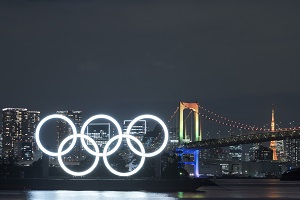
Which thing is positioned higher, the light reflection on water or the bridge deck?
the bridge deck

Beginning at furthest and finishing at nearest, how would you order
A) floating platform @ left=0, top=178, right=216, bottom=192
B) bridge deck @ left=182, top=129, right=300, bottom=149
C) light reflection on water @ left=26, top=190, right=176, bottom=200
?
bridge deck @ left=182, top=129, right=300, bottom=149 → floating platform @ left=0, top=178, right=216, bottom=192 → light reflection on water @ left=26, top=190, right=176, bottom=200

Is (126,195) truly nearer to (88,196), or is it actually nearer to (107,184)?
(88,196)

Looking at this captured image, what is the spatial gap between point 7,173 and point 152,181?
67.9 feet

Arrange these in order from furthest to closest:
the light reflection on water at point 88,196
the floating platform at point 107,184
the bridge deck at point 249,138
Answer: the bridge deck at point 249,138, the floating platform at point 107,184, the light reflection on water at point 88,196

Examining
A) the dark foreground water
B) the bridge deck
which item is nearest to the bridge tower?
the bridge deck

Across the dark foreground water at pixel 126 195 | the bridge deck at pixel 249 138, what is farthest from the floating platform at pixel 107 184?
the bridge deck at pixel 249 138

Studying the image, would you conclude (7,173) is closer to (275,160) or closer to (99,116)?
(99,116)

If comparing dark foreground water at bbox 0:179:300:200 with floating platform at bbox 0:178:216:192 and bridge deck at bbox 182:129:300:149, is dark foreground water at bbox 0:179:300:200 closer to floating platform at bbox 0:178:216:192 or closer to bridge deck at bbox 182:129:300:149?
floating platform at bbox 0:178:216:192

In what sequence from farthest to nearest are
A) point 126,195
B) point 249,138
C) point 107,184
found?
point 249,138 → point 107,184 → point 126,195

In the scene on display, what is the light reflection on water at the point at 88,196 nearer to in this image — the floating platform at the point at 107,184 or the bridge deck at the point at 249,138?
the floating platform at the point at 107,184

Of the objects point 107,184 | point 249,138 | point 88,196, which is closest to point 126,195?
point 88,196

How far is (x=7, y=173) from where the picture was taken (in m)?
85.7

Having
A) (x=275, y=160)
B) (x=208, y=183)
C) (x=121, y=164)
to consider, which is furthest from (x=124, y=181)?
(x=275, y=160)

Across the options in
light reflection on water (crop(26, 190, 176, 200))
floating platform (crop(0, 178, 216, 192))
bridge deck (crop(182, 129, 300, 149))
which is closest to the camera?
light reflection on water (crop(26, 190, 176, 200))
